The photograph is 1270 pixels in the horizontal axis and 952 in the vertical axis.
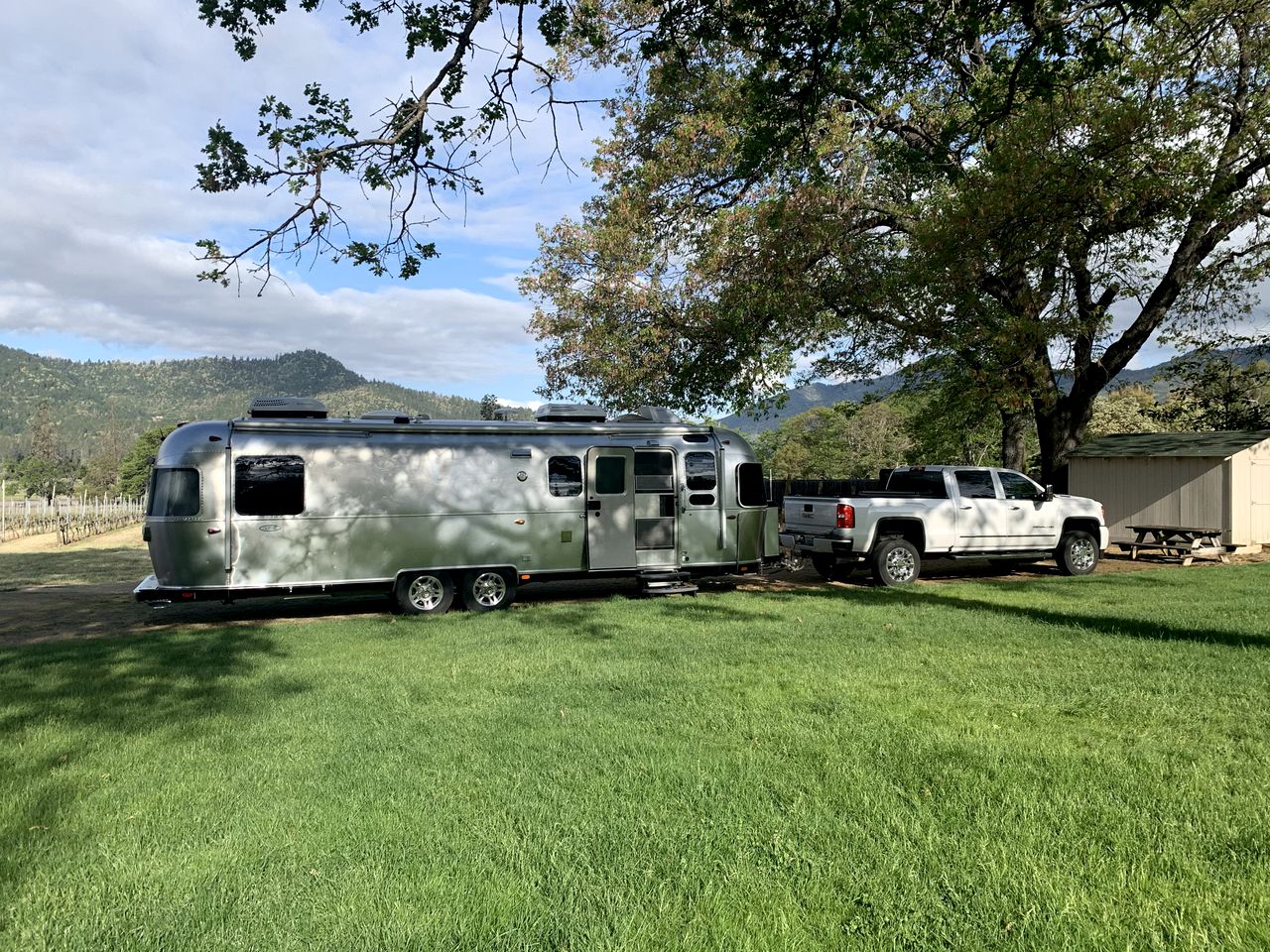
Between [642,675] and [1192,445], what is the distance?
56.3 ft

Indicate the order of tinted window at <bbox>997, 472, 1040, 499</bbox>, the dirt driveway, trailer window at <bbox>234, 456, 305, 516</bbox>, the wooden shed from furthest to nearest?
the wooden shed, tinted window at <bbox>997, 472, 1040, 499</bbox>, the dirt driveway, trailer window at <bbox>234, 456, 305, 516</bbox>

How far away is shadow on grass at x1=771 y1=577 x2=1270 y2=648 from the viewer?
810cm

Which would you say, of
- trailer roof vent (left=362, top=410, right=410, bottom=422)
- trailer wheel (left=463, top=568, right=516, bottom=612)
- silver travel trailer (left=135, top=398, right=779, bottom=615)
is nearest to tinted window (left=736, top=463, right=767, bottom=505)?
silver travel trailer (left=135, top=398, right=779, bottom=615)

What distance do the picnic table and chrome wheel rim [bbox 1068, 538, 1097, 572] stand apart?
303 cm

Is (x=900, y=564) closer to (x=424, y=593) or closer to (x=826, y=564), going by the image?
(x=826, y=564)

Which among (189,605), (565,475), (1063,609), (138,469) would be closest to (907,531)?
(1063,609)

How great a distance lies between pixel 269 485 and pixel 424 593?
256 centimetres

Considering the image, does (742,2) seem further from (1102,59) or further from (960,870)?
(960,870)

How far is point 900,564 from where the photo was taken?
→ 43.8ft

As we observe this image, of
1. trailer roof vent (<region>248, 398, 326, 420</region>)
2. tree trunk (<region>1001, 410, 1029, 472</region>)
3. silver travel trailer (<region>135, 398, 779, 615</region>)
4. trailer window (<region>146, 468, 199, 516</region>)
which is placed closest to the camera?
trailer window (<region>146, 468, 199, 516</region>)

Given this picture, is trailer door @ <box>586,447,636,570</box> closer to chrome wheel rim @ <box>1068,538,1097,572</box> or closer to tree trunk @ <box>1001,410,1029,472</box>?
chrome wheel rim @ <box>1068,538,1097,572</box>

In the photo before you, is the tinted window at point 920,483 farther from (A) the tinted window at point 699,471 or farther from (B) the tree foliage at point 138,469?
(B) the tree foliage at point 138,469

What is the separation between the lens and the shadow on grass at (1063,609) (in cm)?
810

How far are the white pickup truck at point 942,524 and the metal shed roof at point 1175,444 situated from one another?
181 inches
